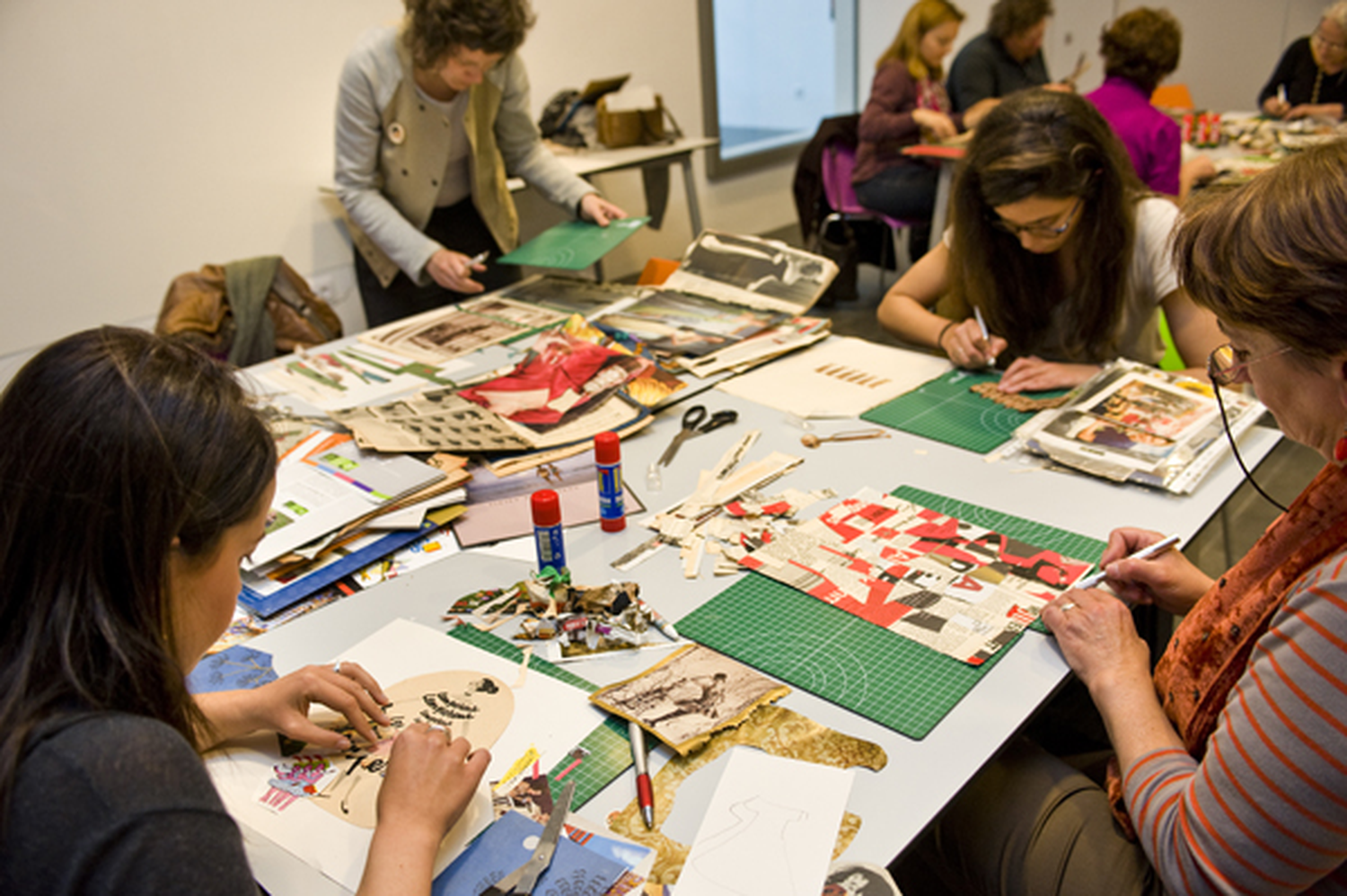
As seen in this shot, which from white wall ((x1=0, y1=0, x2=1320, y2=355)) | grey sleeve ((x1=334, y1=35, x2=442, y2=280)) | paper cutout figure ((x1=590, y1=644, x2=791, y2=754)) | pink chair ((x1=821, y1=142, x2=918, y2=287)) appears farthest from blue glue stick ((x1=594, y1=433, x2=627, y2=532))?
pink chair ((x1=821, y1=142, x2=918, y2=287))

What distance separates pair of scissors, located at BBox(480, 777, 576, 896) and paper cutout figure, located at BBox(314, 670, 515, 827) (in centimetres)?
15

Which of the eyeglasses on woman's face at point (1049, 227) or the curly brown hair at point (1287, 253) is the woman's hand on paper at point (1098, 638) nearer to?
the curly brown hair at point (1287, 253)

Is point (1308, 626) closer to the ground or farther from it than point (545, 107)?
closer to the ground

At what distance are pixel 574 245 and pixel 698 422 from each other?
35.6 inches

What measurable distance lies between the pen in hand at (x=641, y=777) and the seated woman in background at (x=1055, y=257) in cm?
116

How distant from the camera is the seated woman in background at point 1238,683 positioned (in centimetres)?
76

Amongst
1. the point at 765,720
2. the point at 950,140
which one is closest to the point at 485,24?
the point at 765,720

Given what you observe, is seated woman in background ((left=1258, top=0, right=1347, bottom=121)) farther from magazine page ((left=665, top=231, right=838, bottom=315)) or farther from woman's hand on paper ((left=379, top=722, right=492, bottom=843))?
woman's hand on paper ((left=379, top=722, right=492, bottom=843))

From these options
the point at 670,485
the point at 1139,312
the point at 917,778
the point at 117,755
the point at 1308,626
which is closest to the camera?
the point at 117,755

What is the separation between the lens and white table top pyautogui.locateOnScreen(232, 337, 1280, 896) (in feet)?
3.05

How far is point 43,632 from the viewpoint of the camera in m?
0.67

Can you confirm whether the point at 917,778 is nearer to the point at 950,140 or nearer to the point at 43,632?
the point at 43,632

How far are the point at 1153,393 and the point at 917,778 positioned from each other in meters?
1.09

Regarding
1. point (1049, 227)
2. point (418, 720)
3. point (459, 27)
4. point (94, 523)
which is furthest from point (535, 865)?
point (459, 27)
